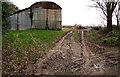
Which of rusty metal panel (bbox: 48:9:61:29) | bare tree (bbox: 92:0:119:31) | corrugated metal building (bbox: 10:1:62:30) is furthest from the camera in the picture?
rusty metal panel (bbox: 48:9:61:29)

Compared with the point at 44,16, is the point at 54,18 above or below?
below

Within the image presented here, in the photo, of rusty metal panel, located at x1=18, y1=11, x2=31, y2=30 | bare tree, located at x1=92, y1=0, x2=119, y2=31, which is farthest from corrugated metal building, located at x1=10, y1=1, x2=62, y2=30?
bare tree, located at x1=92, y1=0, x2=119, y2=31

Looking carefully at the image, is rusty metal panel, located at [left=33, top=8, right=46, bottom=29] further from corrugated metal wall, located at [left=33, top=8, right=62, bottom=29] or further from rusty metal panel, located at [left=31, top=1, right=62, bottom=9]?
rusty metal panel, located at [left=31, top=1, right=62, bottom=9]

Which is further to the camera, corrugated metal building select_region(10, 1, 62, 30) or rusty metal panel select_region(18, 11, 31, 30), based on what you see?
corrugated metal building select_region(10, 1, 62, 30)

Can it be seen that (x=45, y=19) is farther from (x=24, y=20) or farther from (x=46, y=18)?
(x=24, y=20)

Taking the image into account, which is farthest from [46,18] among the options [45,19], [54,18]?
[54,18]

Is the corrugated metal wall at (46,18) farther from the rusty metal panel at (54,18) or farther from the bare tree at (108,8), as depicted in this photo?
the bare tree at (108,8)

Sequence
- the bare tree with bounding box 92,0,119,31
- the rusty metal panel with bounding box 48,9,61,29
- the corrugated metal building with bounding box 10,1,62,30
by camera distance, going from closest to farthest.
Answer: the bare tree with bounding box 92,0,119,31
the corrugated metal building with bounding box 10,1,62,30
the rusty metal panel with bounding box 48,9,61,29

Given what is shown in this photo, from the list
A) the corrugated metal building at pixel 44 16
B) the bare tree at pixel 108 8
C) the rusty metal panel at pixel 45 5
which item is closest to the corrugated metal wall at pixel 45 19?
the corrugated metal building at pixel 44 16

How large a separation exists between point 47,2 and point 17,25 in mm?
7192

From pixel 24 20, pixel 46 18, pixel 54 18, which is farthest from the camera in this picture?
pixel 54 18

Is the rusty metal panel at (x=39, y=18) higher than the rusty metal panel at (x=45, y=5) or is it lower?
lower

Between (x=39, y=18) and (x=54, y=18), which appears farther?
(x=54, y=18)

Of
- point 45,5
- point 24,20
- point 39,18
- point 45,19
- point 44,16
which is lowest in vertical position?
point 24,20
